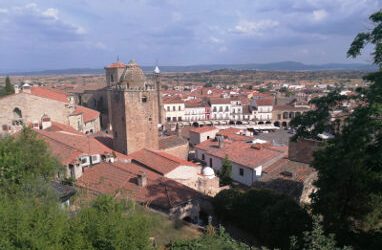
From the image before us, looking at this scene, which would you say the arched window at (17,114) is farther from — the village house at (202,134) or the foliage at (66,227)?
the foliage at (66,227)

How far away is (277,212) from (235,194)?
464 centimetres

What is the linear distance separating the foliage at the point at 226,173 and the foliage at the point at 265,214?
402 inches

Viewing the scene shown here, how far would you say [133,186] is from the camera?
25.8m

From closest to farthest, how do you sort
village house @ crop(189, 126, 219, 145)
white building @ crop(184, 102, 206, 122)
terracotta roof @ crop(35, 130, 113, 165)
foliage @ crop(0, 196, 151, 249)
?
1. foliage @ crop(0, 196, 151, 249)
2. terracotta roof @ crop(35, 130, 113, 165)
3. village house @ crop(189, 126, 219, 145)
4. white building @ crop(184, 102, 206, 122)

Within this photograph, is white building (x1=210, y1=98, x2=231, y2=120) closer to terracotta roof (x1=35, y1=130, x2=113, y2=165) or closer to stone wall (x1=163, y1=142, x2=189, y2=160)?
stone wall (x1=163, y1=142, x2=189, y2=160)

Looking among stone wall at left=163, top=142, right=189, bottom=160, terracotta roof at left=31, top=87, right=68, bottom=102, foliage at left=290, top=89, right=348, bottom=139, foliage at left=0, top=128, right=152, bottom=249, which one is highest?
foliage at left=290, top=89, right=348, bottom=139

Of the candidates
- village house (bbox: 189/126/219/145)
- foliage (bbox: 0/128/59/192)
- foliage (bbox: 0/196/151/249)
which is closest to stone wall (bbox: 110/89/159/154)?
foliage (bbox: 0/128/59/192)

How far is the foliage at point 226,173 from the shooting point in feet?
113

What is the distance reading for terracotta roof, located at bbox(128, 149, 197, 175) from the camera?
30.2 m

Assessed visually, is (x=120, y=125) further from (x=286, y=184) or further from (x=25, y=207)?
(x=25, y=207)

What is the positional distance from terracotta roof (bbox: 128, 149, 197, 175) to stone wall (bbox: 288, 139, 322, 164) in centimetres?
798

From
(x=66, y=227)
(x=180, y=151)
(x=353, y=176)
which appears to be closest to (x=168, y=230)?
(x=66, y=227)

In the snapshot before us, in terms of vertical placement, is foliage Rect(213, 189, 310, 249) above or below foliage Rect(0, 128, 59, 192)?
below

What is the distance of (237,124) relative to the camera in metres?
88.9
